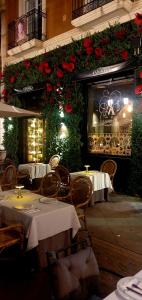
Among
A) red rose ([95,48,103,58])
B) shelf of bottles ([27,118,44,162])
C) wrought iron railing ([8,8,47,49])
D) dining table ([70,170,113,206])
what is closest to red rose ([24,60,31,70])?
wrought iron railing ([8,8,47,49])

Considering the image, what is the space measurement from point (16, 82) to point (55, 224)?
9607 mm

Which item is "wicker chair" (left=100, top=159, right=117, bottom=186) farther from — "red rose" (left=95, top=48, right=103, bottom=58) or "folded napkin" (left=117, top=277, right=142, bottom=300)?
"folded napkin" (left=117, top=277, right=142, bottom=300)

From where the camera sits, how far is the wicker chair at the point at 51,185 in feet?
16.6

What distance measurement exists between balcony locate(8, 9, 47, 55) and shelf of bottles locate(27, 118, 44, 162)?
10.0 ft

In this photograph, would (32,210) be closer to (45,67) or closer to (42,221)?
(42,221)

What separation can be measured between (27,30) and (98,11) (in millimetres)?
4692

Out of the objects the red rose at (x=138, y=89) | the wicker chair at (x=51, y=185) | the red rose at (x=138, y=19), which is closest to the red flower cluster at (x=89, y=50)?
the red rose at (x=138, y=19)

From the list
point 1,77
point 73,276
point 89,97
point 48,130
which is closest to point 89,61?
point 89,97

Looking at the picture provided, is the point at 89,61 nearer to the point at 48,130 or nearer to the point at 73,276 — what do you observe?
the point at 48,130

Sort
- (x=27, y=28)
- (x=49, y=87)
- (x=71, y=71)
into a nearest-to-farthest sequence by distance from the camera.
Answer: (x=71, y=71) < (x=49, y=87) < (x=27, y=28)

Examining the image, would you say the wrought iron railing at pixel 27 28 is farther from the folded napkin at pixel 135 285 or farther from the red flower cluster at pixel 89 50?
the folded napkin at pixel 135 285

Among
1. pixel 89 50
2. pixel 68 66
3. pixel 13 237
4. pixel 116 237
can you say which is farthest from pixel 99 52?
pixel 13 237

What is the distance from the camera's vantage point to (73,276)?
75.4 inches

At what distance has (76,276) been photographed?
193 cm
